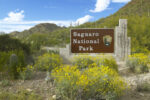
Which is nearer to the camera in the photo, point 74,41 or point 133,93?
point 133,93

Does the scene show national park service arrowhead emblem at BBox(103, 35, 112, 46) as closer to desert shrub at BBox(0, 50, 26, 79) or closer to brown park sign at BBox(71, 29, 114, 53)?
brown park sign at BBox(71, 29, 114, 53)

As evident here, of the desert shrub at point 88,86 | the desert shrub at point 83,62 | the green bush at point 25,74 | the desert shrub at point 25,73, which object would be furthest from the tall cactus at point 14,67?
the desert shrub at point 83,62

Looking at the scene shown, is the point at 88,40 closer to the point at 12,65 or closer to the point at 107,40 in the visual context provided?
the point at 107,40

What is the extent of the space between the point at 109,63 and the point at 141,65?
6.22 ft

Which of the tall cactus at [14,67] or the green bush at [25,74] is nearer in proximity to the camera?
the green bush at [25,74]

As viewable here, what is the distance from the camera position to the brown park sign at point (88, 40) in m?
12.9

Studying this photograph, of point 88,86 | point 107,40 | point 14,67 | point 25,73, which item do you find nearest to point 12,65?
point 14,67

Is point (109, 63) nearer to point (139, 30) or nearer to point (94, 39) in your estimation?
point (94, 39)

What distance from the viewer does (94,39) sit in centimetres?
1292

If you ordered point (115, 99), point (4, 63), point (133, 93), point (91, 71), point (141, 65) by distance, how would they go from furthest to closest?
point (141, 65), point (4, 63), point (133, 93), point (91, 71), point (115, 99)

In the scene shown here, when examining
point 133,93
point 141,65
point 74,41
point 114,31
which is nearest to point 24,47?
point 74,41

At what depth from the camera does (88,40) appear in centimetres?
1288

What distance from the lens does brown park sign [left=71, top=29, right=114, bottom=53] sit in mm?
12867

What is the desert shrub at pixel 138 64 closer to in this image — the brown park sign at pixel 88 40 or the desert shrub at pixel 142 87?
the desert shrub at pixel 142 87
